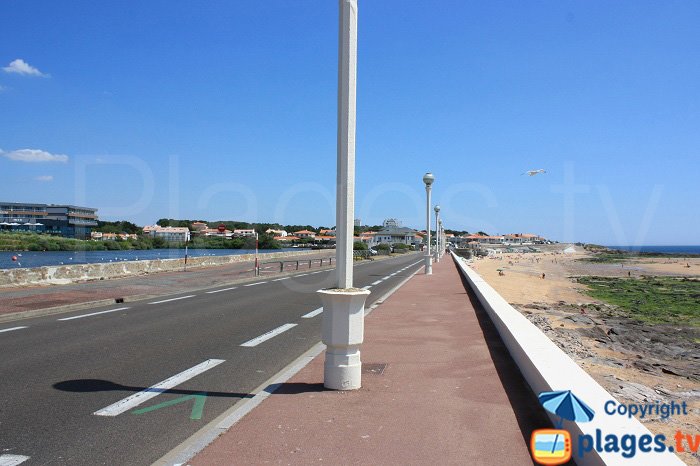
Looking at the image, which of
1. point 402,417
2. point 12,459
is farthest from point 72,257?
point 402,417

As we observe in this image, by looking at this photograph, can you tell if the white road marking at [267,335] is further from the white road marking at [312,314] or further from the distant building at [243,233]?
the distant building at [243,233]

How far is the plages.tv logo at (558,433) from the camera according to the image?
400 cm

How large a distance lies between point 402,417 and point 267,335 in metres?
5.59

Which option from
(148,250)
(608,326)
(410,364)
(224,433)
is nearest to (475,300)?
(608,326)

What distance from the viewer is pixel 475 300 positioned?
15.5 metres

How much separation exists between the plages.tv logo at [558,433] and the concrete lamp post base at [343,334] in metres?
2.01

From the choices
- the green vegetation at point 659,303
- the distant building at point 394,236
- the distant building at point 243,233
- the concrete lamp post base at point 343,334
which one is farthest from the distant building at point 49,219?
the concrete lamp post base at point 343,334

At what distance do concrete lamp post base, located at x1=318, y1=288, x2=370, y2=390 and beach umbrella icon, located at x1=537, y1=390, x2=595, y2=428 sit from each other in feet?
6.55

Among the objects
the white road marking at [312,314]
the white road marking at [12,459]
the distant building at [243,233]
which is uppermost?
the distant building at [243,233]

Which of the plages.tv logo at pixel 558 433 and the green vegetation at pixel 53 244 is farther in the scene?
the green vegetation at pixel 53 244

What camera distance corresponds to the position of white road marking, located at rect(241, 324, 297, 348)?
9359 mm

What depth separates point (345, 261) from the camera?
5.89 meters

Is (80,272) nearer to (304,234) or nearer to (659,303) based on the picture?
(659,303)

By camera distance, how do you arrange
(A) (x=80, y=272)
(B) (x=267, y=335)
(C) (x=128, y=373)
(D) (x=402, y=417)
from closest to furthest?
(D) (x=402, y=417)
(C) (x=128, y=373)
(B) (x=267, y=335)
(A) (x=80, y=272)
